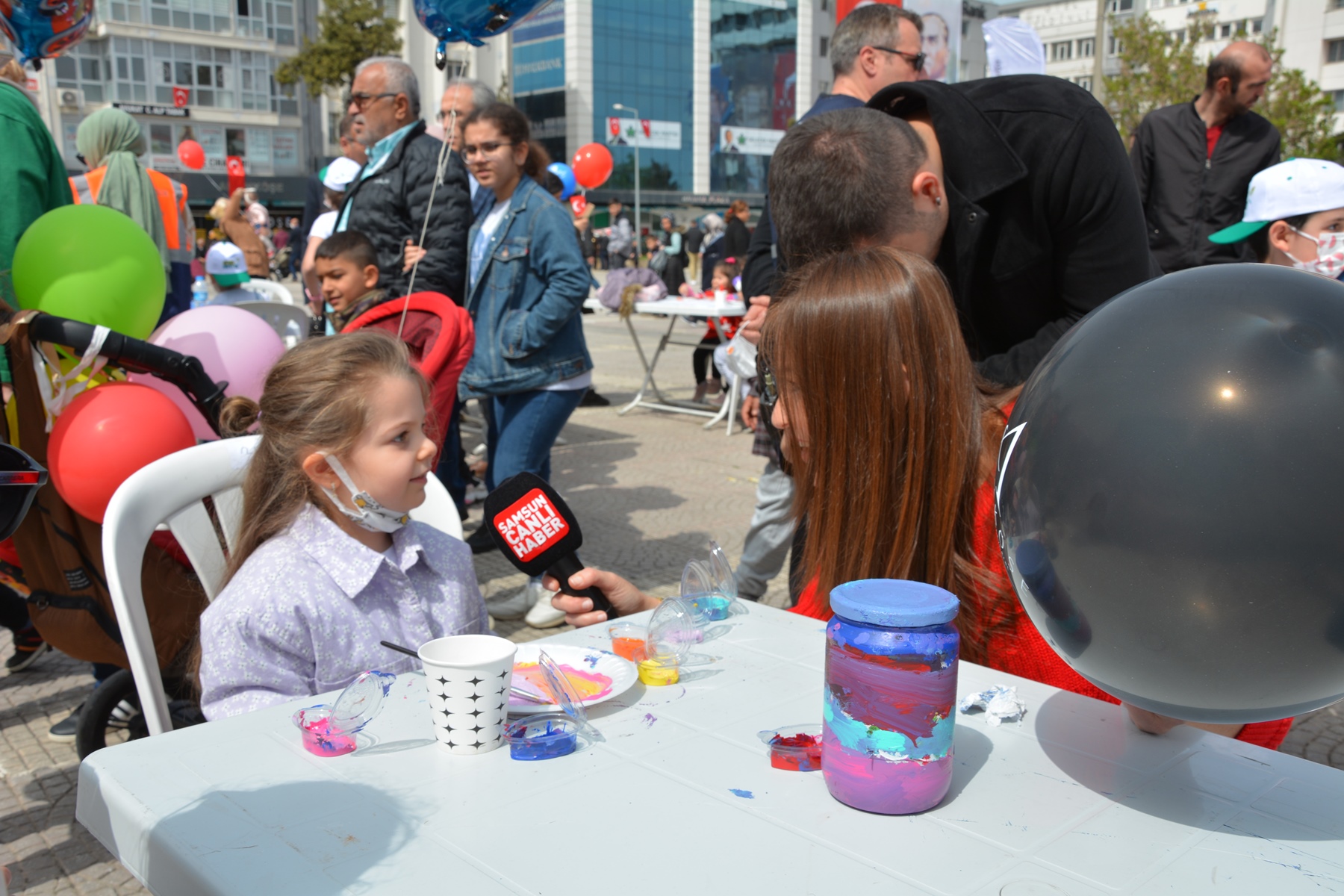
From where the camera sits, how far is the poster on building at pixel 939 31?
4465 mm

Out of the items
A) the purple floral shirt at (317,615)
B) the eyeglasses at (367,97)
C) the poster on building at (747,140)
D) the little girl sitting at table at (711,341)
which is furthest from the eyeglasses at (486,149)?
the poster on building at (747,140)

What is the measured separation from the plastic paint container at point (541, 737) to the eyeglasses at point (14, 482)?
72 cm

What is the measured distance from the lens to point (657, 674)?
4.86 feet

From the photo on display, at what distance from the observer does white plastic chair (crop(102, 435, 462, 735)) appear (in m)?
1.91

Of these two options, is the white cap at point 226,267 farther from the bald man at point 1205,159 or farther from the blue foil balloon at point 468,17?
the bald man at point 1205,159

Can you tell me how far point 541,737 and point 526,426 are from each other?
9.46 feet

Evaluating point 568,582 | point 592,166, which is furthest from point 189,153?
point 568,582

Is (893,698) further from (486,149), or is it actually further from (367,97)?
(367,97)

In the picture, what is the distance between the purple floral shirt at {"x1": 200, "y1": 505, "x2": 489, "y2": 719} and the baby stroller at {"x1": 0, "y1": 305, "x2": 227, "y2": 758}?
615 millimetres

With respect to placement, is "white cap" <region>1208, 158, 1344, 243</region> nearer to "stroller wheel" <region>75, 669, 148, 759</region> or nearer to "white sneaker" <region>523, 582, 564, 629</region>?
"white sneaker" <region>523, 582, 564, 629</region>

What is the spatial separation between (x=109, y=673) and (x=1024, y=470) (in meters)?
2.82

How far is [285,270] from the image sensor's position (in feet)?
97.3

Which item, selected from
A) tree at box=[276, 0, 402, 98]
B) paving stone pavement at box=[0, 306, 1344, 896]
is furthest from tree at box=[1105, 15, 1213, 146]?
tree at box=[276, 0, 402, 98]

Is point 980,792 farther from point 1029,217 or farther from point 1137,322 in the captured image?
point 1029,217
